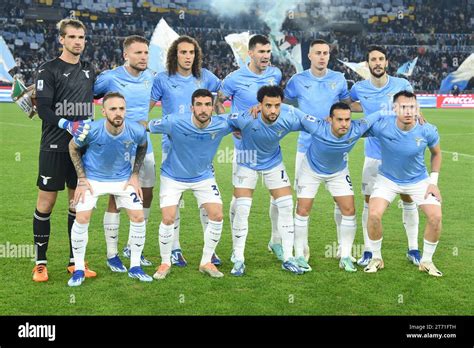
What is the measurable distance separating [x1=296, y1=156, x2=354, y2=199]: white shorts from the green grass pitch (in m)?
0.83

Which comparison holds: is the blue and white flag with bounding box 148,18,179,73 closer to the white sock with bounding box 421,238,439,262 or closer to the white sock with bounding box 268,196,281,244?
the white sock with bounding box 268,196,281,244

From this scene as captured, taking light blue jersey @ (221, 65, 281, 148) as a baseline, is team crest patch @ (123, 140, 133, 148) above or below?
below

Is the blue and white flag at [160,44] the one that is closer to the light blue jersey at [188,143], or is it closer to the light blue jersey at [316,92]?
the light blue jersey at [316,92]

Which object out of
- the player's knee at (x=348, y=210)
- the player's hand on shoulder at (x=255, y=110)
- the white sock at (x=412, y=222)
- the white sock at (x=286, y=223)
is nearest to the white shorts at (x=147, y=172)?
the player's hand on shoulder at (x=255, y=110)

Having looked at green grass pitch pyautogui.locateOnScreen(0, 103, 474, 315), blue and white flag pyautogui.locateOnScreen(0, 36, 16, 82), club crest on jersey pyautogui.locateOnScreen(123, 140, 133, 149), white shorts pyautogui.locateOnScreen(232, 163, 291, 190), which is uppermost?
blue and white flag pyautogui.locateOnScreen(0, 36, 16, 82)

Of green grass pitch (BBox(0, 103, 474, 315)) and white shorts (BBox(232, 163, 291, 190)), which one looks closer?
green grass pitch (BBox(0, 103, 474, 315))

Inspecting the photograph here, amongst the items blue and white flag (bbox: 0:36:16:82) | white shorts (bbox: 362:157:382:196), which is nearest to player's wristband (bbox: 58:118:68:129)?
white shorts (bbox: 362:157:382:196)

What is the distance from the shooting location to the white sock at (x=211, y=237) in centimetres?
658

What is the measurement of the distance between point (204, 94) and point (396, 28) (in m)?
42.2

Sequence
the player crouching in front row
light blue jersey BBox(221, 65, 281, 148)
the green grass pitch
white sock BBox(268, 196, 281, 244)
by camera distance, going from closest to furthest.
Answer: the green grass pitch < the player crouching in front row < light blue jersey BBox(221, 65, 281, 148) < white sock BBox(268, 196, 281, 244)

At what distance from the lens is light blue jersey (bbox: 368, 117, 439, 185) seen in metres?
6.66

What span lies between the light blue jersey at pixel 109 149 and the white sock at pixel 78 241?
0.50m
